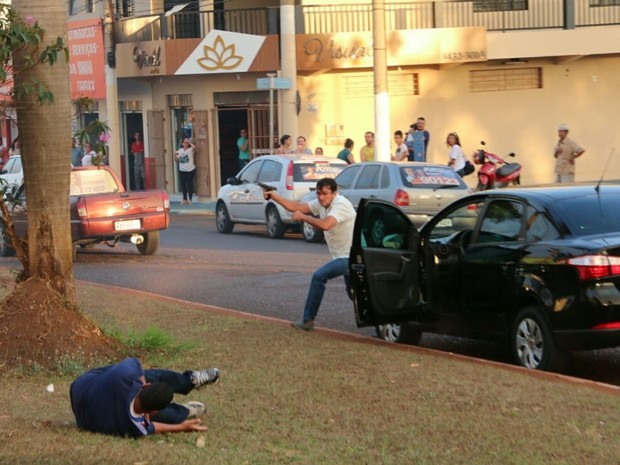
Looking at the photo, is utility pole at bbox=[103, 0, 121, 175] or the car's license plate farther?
utility pole at bbox=[103, 0, 121, 175]

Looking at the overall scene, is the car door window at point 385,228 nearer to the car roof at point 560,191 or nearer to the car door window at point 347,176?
the car roof at point 560,191

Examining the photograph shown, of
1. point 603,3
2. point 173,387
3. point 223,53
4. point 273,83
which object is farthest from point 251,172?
point 173,387

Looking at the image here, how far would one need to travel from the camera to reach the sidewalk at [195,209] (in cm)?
3016

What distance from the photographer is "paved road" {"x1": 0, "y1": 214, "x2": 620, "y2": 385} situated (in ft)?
35.5

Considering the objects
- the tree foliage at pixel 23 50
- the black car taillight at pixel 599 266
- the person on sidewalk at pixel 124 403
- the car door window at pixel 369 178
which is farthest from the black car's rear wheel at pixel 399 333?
the car door window at pixel 369 178

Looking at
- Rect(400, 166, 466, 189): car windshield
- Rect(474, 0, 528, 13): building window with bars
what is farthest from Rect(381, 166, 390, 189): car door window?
Rect(474, 0, 528, 13): building window with bars

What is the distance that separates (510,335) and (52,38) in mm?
4308

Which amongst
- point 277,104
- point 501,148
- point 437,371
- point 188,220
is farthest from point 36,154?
point 501,148

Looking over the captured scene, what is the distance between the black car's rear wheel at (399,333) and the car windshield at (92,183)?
29.0 ft

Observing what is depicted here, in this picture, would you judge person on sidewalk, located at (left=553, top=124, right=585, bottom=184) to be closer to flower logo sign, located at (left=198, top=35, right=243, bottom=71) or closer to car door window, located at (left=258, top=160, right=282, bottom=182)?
car door window, located at (left=258, top=160, right=282, bottom=182)

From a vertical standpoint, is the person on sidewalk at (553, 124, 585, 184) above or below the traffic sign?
below

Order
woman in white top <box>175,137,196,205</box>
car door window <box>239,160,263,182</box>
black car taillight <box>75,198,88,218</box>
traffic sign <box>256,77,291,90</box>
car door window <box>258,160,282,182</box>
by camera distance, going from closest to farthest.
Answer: black car taillight <box>75,198,88,218</box>, car door window <box>258,160,282,182</box>, car door window <box>239,160,263,182</box>, traffic sign <box>256,77,291,90</box>, woman in white top <box>175,137,196,205</box>

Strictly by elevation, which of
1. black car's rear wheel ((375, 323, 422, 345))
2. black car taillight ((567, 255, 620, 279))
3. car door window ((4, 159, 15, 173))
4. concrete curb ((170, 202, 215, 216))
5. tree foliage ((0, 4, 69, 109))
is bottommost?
concrete curb ((170, 202, 215, 216))

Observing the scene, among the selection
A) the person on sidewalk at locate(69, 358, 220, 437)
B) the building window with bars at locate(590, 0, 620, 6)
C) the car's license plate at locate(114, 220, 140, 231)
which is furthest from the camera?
the building window with bars at locate(590, 0, 620, 6)
